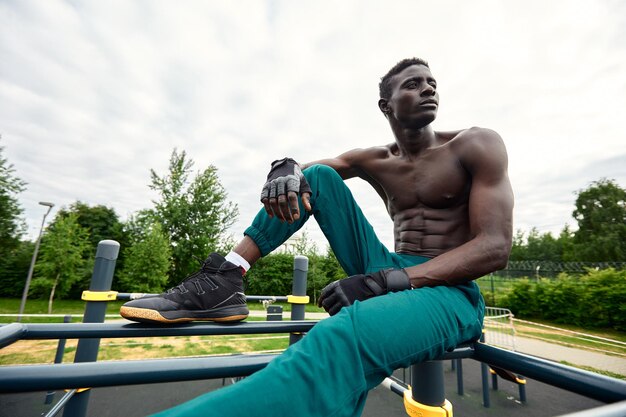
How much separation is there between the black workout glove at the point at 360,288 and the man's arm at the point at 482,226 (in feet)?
0.22

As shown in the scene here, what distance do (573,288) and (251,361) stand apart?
1571 centimetres

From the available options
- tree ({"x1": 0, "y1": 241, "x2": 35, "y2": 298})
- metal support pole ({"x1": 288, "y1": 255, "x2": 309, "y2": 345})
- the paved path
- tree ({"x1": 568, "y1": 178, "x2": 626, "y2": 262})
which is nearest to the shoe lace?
metal support pole ({"x1": 288, "y1": 255, "x2": 309, "y2": 345})

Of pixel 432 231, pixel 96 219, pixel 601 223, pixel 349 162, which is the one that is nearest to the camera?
pixel 432 231

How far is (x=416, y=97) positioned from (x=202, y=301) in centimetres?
139

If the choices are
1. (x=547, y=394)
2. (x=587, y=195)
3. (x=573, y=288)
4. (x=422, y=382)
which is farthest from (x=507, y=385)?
(x=587, y=195)

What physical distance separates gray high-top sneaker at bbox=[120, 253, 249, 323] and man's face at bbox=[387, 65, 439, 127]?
3.76ft

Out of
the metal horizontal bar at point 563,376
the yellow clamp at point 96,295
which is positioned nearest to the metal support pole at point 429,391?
the metal horizontal bar at point 563,376

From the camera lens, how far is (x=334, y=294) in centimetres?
101

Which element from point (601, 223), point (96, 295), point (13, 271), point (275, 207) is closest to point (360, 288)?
point (275, 207)

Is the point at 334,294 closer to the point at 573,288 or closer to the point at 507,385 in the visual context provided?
the point at 507,385

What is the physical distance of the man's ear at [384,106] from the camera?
1748mm

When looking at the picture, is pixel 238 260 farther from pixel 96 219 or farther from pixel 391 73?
pixel 96 219

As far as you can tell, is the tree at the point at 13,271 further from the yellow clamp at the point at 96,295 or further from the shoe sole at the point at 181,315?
A: the shoe sole at the point at 181,315

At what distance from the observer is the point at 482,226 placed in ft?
3.76
